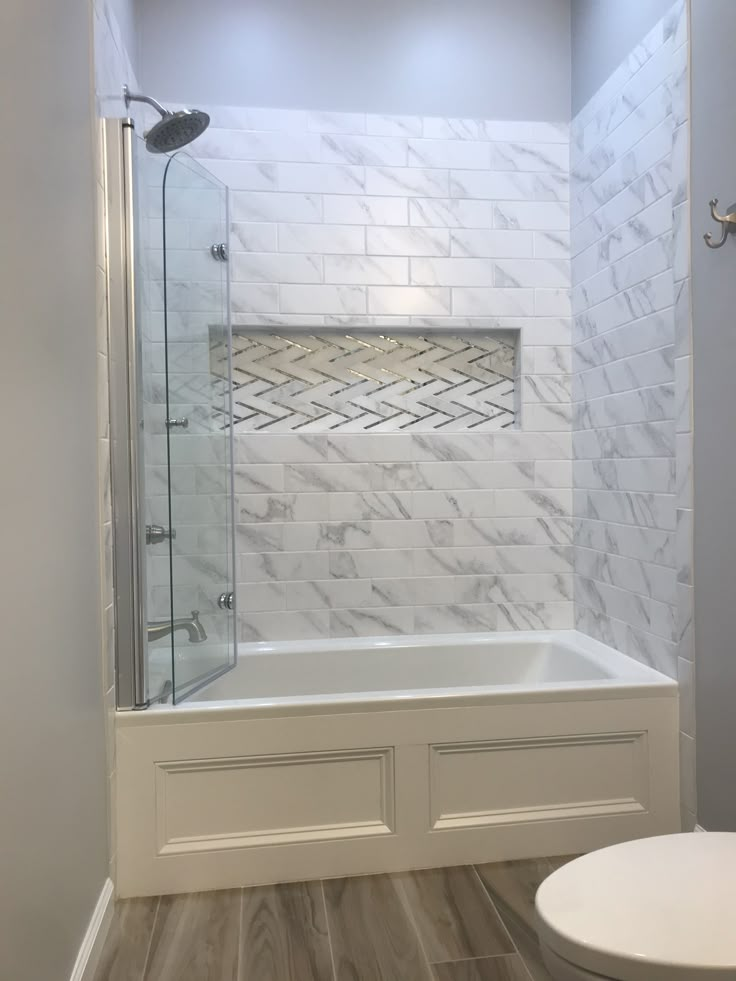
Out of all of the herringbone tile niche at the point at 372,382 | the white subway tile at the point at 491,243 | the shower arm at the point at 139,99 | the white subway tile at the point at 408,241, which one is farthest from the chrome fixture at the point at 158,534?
the white subway tile at the point at 491,243

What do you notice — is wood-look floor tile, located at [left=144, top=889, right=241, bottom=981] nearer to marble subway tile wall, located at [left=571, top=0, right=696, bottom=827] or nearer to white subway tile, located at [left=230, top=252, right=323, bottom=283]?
marble subway tile wall, located at [left=571, top=0, right=696, bottom=827]

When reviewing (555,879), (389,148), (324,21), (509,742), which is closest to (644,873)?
(555,879)

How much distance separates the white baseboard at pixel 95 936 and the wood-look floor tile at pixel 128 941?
0.02 meters

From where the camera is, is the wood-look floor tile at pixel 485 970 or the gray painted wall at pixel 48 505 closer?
the gray painted wall at pixel 48 505

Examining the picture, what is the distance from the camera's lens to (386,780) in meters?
2.11

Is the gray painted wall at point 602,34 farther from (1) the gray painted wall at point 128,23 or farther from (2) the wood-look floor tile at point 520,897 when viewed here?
(2) the wood-look floor tile at point 520,897

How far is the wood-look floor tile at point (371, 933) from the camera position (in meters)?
1.66

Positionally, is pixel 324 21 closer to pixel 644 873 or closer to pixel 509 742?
pixel 509 742

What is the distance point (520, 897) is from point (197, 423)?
1.72 meters

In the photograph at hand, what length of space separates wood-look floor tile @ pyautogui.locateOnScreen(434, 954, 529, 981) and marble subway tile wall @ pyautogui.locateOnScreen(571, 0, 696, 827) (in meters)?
0.79

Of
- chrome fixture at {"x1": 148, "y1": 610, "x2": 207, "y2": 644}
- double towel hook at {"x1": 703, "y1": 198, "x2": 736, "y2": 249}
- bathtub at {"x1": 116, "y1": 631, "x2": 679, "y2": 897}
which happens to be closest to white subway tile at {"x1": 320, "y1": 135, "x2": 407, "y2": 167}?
double towel hook at {"x1": 703, "y1": 198, "x2": 736, "y2": 249}

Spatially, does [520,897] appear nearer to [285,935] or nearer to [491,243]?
[285,935]

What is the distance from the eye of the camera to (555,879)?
47.5 inches

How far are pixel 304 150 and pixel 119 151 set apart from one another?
104 cm
